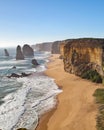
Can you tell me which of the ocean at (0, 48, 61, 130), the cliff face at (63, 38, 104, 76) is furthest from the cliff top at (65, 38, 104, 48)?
the ocean at (0, 48, 61, 130)

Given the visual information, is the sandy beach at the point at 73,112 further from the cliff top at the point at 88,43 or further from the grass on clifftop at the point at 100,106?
the cliff top at the point at 88,43

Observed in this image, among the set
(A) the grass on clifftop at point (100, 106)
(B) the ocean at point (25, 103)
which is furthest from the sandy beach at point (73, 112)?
(B) the ocean at point (25, 103)

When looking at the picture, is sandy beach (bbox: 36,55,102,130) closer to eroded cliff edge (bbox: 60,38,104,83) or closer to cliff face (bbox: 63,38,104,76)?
eroded cliff edge (bbox: 60,38,104,83)

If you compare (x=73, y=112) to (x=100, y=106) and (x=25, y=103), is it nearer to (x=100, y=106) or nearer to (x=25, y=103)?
(x=100, y=106)

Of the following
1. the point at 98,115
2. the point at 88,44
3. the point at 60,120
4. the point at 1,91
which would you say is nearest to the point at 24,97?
the point at 1,91

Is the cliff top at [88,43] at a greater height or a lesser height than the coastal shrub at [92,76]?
greater

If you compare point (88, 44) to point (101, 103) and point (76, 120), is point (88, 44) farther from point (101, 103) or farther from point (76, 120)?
point (76, 120)

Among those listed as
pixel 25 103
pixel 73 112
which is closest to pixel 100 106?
pixel 73 112
